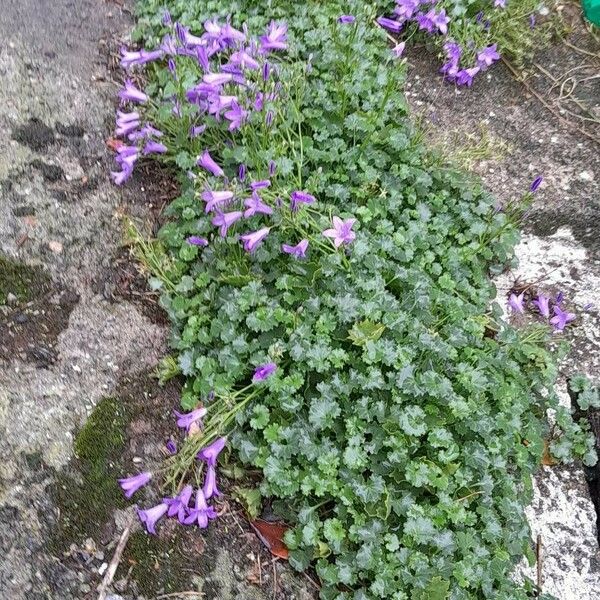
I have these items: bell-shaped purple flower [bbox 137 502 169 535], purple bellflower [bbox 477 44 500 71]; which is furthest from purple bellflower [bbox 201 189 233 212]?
purple bellflower [bbox 477 44 500 71]

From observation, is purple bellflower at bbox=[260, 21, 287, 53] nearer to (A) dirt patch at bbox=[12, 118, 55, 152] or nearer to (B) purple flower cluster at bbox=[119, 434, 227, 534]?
(A) dirt patch at bbox=[12, 118, 55, 152]

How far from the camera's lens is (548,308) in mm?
3199

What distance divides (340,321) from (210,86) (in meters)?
1.26

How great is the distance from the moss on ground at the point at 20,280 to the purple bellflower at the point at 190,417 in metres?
0.77

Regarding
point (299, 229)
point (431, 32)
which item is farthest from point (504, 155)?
point (299, 229)

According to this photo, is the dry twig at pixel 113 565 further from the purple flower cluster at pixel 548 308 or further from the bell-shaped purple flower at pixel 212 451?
the purple flower cluster at pixel 548 308

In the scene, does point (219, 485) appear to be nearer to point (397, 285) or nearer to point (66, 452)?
point (66, 452)

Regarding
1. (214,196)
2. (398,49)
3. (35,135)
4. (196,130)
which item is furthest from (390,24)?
(35,135)

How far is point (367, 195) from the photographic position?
310 cm

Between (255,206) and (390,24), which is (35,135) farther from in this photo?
(390,24)

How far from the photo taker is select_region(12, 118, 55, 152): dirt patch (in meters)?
3.12

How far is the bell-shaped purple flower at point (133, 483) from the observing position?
7.64 ft

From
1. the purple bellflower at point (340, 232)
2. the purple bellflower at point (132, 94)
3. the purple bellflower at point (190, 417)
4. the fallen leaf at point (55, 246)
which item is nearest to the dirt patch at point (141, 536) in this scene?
the purple bellflower at point (190, 417)

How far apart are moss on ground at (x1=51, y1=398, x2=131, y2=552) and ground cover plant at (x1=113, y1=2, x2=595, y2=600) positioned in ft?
0.35
